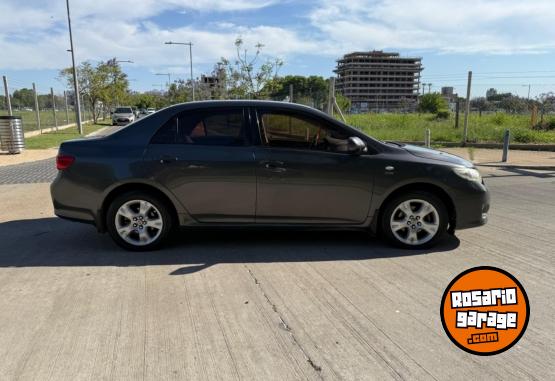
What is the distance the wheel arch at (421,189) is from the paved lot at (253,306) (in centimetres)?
34

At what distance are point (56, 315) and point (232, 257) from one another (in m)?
1.80

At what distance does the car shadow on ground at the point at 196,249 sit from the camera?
4.62m

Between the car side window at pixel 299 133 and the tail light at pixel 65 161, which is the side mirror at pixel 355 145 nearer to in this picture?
the car side window at pixel 299 133

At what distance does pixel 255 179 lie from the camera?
473 cm

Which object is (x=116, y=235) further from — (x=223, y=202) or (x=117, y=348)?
(x=117, y=348)

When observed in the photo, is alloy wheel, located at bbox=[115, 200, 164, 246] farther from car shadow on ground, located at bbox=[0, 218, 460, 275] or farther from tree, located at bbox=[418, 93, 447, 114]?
tree, located at bbox=[418, 93, 447, 114]

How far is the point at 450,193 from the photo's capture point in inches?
190

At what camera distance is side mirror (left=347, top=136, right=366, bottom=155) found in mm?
4688

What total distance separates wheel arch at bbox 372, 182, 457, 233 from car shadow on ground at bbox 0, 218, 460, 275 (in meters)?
0.33

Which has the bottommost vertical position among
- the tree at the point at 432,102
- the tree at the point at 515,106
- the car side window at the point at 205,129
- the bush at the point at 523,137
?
the bush at the point at 523,137

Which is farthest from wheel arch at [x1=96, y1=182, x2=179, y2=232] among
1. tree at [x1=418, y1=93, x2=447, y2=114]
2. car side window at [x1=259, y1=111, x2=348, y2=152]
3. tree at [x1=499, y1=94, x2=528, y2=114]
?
tree at [x1=418, y1=93, x2=447, y2=114]

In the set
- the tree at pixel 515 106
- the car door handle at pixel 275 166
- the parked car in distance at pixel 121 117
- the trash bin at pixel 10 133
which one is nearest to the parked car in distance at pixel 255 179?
the car door handle at pixel 275 166

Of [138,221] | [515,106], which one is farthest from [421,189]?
[515,106]

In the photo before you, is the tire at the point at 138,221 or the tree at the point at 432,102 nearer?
the tire at the point at 138,221
